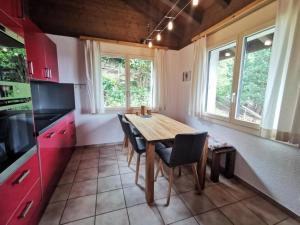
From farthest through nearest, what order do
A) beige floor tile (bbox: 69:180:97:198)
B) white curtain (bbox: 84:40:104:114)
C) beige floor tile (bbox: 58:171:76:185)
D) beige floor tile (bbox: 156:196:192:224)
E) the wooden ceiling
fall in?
white curtain (bbox: 84:40:104:114), the wooden ceiling, beige floor tile (bbox: 58:171:76:185), beige floor tile (bbox: 69:180:97:198), beige floor tile (bbox: 156:196:192:224)

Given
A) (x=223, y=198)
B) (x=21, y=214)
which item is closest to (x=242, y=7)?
(x=223, y=198)

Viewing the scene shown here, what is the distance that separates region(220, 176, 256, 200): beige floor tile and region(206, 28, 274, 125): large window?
0.87m

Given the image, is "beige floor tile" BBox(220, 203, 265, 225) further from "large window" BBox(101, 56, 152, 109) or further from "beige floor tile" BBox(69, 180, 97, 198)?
"large window" BBox(101, 56, 152, 109)

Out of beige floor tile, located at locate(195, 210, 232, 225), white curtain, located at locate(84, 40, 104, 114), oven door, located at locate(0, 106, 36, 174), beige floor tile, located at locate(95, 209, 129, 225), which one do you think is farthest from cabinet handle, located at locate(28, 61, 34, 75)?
beige floor tile, located at locate(195, 210, 232, 225)

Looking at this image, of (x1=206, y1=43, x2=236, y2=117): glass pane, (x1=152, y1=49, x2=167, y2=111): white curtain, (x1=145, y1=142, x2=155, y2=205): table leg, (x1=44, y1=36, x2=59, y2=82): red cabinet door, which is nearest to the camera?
(x1=145, y1=142, x2=155, y2=205): table leg

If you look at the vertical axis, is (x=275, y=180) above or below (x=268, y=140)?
below

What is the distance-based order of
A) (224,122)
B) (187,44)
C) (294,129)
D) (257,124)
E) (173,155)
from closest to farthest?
(294,129) → (173,155) → (257,124) → (224,122) → (187,44)

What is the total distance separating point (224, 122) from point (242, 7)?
5.33ft

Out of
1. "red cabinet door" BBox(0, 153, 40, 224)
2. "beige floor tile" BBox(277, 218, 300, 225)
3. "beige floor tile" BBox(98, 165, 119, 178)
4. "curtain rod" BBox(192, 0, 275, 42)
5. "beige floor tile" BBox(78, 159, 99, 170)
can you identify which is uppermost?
"curtain rod" BBox(192, 0, 275, 42)

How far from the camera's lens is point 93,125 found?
10.7 ft

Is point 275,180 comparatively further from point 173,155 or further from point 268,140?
point 173,155

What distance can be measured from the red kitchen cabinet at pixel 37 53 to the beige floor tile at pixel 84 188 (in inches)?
57.9

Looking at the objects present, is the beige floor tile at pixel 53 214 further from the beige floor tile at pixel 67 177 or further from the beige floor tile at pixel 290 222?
the beige floor tile at pixel 290 222

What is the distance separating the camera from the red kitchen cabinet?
169cm
